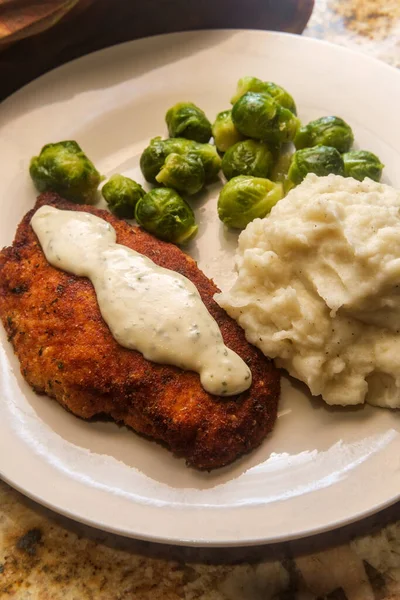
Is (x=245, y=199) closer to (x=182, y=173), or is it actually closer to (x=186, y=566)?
(x=182, y=173)

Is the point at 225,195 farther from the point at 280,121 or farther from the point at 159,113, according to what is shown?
the point at 159,113

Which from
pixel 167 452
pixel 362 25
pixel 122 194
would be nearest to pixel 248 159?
pixel 122 194

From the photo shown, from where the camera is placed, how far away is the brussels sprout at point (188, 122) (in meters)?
4.05

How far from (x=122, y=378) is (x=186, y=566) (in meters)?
0.96

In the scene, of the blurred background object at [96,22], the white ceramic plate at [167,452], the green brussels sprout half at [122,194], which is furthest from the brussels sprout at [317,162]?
the blurred background object at [96,22]

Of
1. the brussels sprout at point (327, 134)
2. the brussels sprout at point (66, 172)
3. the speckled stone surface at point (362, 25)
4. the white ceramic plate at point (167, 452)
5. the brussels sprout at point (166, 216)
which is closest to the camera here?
the white ceramic plate at point (167, 452)

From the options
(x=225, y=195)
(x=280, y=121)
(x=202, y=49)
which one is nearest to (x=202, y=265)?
(x=225, y=195)

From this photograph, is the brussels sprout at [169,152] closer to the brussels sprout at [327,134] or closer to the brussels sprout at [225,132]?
the brussels sprout at [225,132]

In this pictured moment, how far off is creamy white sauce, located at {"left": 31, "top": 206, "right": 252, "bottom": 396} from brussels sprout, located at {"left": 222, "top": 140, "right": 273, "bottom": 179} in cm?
106

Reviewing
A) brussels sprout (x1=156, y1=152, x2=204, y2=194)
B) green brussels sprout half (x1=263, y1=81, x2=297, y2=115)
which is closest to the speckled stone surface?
green brussels sprout half (x1=263, y1=81, x2=297, y2=115)

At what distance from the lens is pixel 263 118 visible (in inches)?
151

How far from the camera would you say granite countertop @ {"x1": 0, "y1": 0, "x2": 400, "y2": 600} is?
106 inches

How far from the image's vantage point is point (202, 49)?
450 cm

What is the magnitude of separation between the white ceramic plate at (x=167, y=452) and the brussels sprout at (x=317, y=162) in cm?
42
